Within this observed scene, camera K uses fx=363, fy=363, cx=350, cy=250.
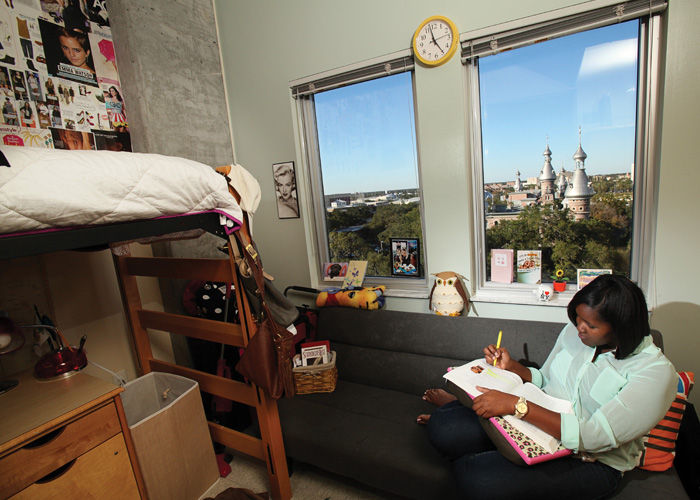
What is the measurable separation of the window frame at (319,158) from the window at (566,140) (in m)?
0.38

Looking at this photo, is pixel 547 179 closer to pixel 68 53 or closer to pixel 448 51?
pixel 448 51

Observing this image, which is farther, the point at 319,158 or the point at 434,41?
the point at 319,158

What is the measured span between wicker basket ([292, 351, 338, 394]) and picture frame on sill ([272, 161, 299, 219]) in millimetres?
1154

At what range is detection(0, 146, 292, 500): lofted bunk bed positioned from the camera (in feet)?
3.03

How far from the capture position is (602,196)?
1.95m

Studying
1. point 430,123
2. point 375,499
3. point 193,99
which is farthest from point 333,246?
point 375,499

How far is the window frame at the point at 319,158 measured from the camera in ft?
7.40

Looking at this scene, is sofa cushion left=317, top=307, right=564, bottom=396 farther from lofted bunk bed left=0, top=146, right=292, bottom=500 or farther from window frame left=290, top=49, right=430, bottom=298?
lofted bunk bed left=0, top=146, right=292, bottom=500

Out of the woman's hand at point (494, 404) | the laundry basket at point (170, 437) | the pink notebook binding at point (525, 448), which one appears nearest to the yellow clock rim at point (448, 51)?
the woman's hand at point (494, 404)

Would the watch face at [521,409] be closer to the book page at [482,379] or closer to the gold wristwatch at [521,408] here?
the gold wristwatch at [521,408]

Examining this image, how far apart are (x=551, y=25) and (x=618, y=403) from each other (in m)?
1.75

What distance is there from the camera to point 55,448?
4.18 feet

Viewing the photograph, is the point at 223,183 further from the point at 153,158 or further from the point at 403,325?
the point at 403,325

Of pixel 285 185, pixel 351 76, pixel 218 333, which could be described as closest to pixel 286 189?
pixel 285 185
